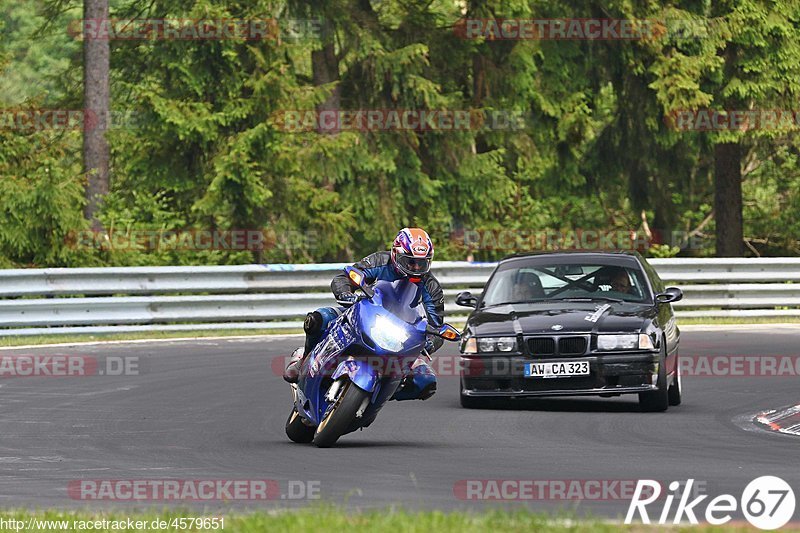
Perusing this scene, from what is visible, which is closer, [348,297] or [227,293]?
[348,297]

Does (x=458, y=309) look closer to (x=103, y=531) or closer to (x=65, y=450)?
(x=65, y=450)

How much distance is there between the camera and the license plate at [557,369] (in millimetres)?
14906

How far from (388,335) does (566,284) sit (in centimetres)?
480

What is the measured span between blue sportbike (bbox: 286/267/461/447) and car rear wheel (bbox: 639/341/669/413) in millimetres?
3519
